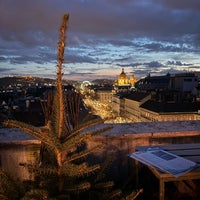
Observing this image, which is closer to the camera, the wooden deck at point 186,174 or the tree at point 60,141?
the tree at point 60,141

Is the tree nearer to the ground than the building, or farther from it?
farther from it

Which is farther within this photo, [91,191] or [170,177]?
[170,177]

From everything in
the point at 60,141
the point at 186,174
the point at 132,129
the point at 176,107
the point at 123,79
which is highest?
the point at 123,79

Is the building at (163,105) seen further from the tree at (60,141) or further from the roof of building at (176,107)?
the tree at (60,141)

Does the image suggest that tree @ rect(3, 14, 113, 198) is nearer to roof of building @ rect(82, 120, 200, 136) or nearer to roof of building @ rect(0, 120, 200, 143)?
roof of building @ rect(0, 120, 200, 143)

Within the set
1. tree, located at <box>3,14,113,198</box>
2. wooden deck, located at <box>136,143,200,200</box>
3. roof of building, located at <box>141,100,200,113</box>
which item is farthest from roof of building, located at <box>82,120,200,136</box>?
roof of building, located at <box>141,100,200,113</box>

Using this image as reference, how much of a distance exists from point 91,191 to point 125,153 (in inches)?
73.9

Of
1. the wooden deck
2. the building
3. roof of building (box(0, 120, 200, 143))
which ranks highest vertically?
roof of building (box(0, 120, 200, 143))

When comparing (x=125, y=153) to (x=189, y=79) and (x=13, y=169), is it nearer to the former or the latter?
(x=13, y=169)

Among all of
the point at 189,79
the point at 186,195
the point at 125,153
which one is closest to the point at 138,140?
the point at 125,153

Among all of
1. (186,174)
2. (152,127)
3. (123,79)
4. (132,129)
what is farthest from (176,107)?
(123,79)

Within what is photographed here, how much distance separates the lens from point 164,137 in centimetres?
506

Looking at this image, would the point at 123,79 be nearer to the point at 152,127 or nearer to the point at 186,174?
the point at 152,127

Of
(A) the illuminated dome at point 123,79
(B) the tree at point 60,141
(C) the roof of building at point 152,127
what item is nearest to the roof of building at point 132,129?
(C) the roof of building at point 152,127
